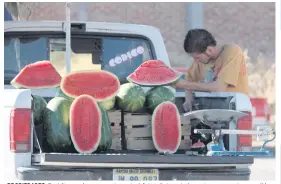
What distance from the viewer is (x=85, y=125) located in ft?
24.0

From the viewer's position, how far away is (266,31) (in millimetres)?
37750

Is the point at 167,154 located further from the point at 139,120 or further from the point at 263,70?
the point at 263,70

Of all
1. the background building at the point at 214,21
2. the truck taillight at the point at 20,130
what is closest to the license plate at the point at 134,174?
the truck taillight at the point at 20,130

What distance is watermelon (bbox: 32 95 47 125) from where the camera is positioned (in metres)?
7.38

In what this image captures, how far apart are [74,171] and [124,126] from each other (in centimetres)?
75

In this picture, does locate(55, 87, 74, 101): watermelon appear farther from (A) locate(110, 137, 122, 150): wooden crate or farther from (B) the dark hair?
(B) the dark hair

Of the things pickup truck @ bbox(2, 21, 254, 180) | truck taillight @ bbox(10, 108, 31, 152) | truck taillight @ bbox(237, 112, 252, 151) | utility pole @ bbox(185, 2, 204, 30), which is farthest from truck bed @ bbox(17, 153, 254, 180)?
utility pole @ bbox(185, 2, 204, 30)

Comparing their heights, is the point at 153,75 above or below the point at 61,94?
above

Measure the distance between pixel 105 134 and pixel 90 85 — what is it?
0.45 m

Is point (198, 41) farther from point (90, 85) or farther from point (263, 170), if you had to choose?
point (263, 170)

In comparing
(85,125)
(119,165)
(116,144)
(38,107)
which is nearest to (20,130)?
(38,107)

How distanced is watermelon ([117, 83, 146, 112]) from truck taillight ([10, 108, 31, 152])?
0.89m

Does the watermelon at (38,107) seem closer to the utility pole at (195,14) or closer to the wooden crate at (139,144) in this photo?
the wooden crate at (139,144)

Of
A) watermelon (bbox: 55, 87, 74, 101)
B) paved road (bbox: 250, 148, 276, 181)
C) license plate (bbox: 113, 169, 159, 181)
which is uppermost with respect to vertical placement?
watermelon (bbox: 55, 87, 74, 101)
